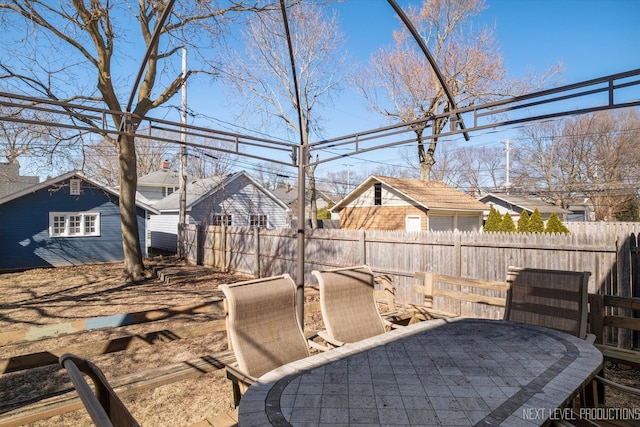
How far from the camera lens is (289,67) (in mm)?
15469

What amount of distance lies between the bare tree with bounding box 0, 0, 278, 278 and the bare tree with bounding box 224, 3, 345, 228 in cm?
280

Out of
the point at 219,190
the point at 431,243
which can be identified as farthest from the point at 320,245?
the point at 219,190

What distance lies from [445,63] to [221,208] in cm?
1234

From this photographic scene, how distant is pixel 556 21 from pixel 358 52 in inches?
274

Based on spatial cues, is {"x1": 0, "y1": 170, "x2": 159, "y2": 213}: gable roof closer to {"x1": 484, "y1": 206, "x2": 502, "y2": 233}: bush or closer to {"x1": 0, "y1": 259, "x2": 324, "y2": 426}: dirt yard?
{"x1": 0, "y1": 259, "x2": 324, "y2": 426}: dirt yard

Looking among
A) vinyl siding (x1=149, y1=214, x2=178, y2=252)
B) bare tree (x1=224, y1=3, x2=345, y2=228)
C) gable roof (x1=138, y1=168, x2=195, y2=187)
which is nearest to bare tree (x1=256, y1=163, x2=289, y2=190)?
gable roof (x1=138, y1=168, x2=195, y2=187)

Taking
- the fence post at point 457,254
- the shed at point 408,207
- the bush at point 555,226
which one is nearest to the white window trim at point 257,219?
the shed at point 408,207

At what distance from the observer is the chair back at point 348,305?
11.4 ft

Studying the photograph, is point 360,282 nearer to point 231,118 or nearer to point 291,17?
point 291,17

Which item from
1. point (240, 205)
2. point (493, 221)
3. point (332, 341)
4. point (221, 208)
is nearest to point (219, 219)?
point (221, 208)

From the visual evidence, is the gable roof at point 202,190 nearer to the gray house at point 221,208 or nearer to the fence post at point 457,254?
the gray house at point 221,208

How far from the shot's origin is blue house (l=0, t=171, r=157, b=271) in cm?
1305

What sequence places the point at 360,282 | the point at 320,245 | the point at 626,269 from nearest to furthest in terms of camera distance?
the point at 360,282 < the point at 626,269 < the point at 320,245

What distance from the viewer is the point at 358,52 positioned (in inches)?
591
